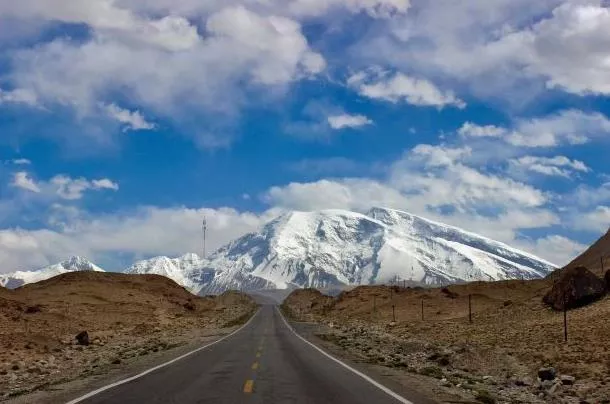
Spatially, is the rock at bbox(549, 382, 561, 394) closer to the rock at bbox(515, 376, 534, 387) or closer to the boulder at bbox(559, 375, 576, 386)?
the boulder at bbox(559, 375, 576, 386)

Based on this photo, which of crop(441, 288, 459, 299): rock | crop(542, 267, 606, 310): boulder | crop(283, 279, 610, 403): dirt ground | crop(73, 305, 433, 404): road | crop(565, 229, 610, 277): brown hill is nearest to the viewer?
crop(73, 305, 433, 404): road

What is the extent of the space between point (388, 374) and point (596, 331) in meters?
18.9

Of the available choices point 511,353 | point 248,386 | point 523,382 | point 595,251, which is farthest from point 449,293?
point 248,386

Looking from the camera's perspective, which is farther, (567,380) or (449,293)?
(449,293)

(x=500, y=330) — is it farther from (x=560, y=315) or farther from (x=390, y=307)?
(x=390, y=307)

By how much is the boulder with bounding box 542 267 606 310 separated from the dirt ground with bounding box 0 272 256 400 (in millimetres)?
29295

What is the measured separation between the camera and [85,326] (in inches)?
2409

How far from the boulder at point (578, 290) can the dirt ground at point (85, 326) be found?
29.3m

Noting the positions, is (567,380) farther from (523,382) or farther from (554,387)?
(554,387)

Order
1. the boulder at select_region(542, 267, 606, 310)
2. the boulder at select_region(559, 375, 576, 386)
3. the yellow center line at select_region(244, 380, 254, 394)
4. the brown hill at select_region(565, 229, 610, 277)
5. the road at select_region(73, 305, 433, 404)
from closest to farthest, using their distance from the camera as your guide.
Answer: the road at select_region(73, 305, 433, 404)
the yellow center line at select_region(244, 380, 254, 394)
the boulder at select_region(559, 375, 576, 386)
the boulder at select_region(542, 267, 606, 310)
the brown hill at select_region(565, 229, 610, 277)

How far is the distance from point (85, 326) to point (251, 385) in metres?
47.9

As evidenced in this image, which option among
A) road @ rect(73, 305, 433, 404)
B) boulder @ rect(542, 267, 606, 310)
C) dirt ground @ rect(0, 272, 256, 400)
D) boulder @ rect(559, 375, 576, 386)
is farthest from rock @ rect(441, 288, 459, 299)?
boulder @ rect(559, 375, 576, 386)

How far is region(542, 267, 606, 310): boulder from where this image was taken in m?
49.6

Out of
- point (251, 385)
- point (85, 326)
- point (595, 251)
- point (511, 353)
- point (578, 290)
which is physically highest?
point (595, 251)
